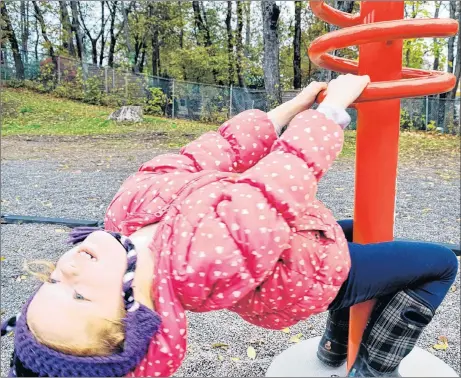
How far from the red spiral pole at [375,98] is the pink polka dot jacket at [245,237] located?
0.66 feet

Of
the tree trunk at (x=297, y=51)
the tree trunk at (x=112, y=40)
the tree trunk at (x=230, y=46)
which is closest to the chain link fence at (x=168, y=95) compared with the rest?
the tree trunk at (x=230, y=46)

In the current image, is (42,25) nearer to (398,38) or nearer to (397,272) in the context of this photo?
(398,38)

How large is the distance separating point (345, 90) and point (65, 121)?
10.4 m

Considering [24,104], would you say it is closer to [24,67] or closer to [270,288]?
[24,67]

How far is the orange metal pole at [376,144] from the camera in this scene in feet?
4.43

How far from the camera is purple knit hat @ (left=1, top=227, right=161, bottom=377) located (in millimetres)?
1000

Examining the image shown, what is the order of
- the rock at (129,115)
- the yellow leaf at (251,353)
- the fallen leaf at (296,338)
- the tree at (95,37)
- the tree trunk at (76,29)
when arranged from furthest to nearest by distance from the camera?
the tree at (95,37) < the tree trunk at (76,29) < the rock at (129,115) < the fallen leaf at (296,338) < the yellow leaf at (251,353)

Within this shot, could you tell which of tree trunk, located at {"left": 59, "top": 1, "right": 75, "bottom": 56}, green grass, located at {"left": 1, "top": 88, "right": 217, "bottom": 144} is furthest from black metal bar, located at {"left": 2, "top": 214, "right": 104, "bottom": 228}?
tree trunk, located at {"left": 59, "top": 1, "right": 75, "bottom": 56}

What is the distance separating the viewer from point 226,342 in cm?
221

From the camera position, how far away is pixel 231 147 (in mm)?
1444

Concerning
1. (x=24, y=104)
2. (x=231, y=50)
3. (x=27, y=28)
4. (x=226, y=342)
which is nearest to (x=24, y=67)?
(x=27, y=28)

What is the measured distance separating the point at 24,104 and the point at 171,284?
12546 mm

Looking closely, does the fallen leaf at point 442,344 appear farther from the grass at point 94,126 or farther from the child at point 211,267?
the grass at point 94,126

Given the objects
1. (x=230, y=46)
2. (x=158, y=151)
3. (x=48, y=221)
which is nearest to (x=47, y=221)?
(x=48, y=221)
